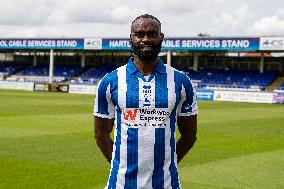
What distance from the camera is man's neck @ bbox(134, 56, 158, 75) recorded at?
3551mm

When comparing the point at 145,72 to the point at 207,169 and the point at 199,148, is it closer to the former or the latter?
the point at 207,169

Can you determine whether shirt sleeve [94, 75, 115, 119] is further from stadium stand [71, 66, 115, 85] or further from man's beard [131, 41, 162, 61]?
stadium stand [71, 66, 115, 85]

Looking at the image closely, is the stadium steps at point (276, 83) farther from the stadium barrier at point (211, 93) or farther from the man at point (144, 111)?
the man at point (144, 111)

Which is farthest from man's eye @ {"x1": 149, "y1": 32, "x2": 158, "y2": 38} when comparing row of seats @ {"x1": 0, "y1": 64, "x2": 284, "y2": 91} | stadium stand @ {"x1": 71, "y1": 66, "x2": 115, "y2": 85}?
stadium stand @ {"x1": 71, "y1": 66, "x2": 115, "y2": 85}

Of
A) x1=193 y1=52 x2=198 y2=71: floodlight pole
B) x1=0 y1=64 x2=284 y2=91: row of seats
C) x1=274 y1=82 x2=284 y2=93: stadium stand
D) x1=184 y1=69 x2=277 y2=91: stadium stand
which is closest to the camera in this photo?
x1=274 y1=82 x2=284 y2=93: stadium stand

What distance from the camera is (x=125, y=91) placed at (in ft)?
11.6

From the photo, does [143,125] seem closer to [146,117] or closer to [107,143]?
[146,117]

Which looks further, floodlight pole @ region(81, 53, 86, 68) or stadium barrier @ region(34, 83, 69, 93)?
floodlight pole @ region(81, 53, 86, 68)

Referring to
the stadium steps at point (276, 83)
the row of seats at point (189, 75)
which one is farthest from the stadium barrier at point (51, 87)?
the stadium steps at point (276, 83)

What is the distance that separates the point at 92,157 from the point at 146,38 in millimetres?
8388

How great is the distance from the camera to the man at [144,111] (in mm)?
3510

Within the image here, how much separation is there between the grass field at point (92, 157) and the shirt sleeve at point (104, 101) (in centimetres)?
501

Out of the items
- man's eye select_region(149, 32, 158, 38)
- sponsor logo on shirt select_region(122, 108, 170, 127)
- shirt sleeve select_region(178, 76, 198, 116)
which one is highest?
man's eye select_region(149, 32, 158, 38)

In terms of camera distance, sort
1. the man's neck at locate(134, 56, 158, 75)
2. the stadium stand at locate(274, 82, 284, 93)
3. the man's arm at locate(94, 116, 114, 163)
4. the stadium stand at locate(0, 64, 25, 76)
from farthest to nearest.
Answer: the stadium stand at locate(0, 64, 25, 76) < the stadium stand at locate(274, 82, 284, 93) < the man's arm at locate(94, 116, 114, 163) < the man's neck at locate(134, 56, 158, 75)
